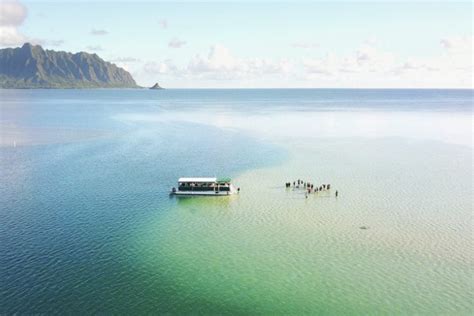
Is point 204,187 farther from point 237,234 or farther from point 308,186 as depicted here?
point 237,234

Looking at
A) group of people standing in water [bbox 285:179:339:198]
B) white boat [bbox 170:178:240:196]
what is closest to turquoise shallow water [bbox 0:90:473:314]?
group of people standing in water [bbox 285:179:339:198]

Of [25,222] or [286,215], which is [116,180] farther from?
[286,215]

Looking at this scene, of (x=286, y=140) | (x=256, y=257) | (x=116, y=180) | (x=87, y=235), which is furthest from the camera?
(x=286, y=140)

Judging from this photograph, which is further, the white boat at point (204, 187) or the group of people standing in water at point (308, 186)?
the group of people standing in water at point (308, 186)

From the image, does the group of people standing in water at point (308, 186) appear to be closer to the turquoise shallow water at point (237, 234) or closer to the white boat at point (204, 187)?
the turquoise shallow water at point (237, 234)

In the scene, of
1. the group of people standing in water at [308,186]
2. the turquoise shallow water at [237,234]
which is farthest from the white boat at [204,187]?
the group of people standing in water at [308,186]

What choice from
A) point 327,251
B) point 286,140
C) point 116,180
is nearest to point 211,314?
point 327,251
